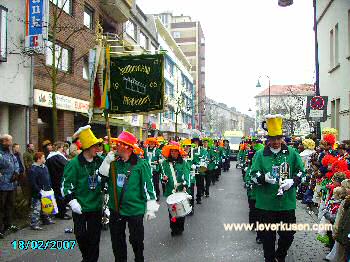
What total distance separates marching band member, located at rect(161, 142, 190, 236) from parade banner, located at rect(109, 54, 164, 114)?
Answer: 11.5 ft


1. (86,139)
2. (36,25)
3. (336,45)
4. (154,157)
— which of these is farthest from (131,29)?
(86,139)

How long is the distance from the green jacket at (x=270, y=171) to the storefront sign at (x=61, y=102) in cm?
1329

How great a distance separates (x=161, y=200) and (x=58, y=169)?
464 centimetres

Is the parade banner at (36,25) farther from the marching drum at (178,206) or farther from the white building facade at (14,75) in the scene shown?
the marching drum at (178,206)

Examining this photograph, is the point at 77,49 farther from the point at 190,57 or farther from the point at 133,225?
the point at 190,57

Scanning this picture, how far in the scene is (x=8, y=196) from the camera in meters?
9.59

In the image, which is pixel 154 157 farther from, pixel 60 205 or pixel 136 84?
pixel 136 84

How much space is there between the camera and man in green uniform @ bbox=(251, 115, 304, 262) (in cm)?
637

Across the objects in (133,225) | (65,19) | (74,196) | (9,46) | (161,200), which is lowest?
(161,200)

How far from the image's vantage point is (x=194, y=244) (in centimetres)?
852

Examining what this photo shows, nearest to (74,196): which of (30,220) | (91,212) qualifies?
(91,212)

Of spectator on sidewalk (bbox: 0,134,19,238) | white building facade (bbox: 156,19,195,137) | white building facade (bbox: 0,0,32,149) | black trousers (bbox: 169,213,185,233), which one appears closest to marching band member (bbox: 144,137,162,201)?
white building facade (bbox: 0,0,32,149)

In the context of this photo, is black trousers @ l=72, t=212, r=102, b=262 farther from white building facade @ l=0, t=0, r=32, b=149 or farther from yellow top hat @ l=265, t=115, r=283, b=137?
white building facade @ l=0, t=0, r=32, b=149

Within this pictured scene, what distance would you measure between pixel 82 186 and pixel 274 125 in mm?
2836
